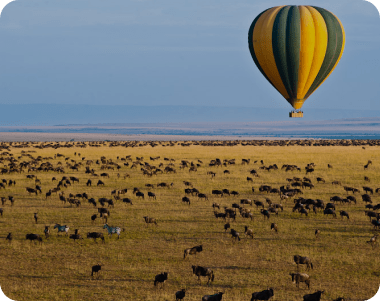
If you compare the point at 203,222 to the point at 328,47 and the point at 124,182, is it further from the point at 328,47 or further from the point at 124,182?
the point at 328,47

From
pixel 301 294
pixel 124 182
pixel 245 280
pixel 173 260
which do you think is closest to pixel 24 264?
pixel 173 260

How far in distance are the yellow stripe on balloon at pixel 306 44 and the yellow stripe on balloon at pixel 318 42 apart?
0.29 m

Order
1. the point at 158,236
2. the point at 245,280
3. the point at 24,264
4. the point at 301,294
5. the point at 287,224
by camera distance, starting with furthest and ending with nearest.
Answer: the point at 287,224
the point at 158,236
the point at 24,264
the point at 245,280
the point at 301,294

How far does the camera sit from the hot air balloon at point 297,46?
3900 centimetres

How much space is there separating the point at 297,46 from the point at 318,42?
165 centimetres

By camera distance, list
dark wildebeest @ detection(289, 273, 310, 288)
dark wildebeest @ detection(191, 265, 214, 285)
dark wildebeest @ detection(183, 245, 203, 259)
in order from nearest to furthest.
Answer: dark wildebeest @ detection(289, 273, 310, 288) → dark wildebeest @ detection(191, 265, 214, 285) → dark wildebeest @ detection(183, 245, 203, 259)

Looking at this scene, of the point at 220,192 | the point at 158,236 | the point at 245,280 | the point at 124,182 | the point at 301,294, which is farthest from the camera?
the point at 124,182

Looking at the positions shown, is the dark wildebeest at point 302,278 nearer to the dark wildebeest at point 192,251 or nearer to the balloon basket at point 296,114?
the dark wildebeest at point 192,251

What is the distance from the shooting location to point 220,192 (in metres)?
30.8

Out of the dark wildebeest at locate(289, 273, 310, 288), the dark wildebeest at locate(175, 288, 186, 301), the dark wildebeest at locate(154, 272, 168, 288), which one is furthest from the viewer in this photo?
the dark wildebeest at locate(289, 273, 310, 288)

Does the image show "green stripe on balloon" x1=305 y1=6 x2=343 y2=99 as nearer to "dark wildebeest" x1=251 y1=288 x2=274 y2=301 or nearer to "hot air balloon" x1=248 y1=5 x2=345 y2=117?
"hot air balloon" x1=248 y1=5 x2=345 y2=117

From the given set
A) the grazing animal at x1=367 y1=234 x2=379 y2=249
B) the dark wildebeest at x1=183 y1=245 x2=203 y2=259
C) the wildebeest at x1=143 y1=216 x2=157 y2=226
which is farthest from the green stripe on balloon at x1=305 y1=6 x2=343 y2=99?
the dark wildebeest at x1=183 y1=245 x2=203 y2=259

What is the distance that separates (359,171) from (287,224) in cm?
2767

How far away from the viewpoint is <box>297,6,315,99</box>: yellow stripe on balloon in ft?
127
